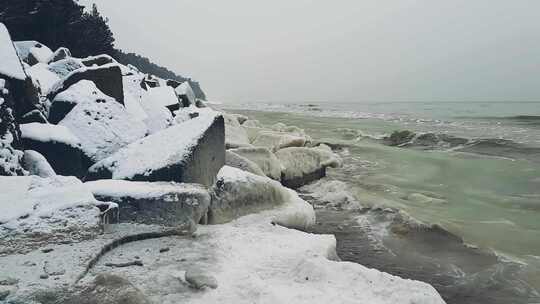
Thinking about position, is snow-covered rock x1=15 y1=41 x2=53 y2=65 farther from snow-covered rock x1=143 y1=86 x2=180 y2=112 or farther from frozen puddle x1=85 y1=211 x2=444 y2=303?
frozen puddle x1=85 y1=211 x2=444 y2=303

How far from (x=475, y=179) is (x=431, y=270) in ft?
21.0

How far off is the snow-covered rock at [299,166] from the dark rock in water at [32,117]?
4.07m

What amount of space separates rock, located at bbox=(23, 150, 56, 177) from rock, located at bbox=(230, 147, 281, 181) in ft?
10.2

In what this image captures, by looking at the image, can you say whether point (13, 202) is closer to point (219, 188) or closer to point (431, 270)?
point (219, 188)

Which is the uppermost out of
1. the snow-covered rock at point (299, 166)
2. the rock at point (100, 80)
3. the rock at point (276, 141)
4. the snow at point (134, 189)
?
the rock at point (100, 80)

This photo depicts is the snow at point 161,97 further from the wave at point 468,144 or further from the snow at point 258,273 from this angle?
the wave at point 468,144

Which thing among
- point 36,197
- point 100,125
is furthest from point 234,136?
point 36,197

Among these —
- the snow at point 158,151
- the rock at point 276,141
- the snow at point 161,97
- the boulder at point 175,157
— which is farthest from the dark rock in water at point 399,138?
the snow at point 158,151

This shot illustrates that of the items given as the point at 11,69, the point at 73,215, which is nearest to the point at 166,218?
the point at 73,215

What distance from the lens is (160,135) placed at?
205 inches

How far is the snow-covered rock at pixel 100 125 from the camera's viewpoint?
17.5ft

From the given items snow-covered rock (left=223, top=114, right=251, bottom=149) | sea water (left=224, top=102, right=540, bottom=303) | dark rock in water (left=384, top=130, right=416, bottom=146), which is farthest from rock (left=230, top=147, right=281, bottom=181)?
dark rock in water (left=384, top=130, right=416, bottom=146)

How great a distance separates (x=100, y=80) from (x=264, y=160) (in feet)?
9.12

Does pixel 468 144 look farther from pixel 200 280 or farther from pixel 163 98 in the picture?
pixel 200 280
